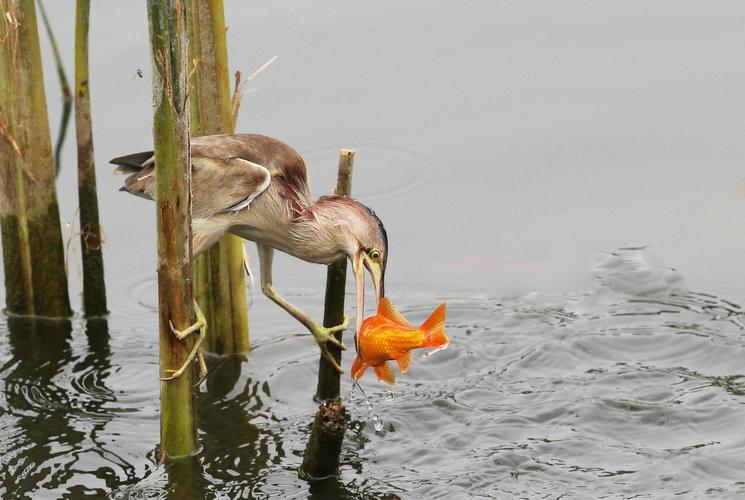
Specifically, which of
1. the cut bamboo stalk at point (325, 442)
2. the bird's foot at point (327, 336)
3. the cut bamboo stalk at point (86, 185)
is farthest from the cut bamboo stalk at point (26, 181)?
the cut bamboo stalk at point (325, 442)

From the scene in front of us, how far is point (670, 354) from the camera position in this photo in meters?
7.73

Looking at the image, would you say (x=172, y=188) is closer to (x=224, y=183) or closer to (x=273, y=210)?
(x=224, y=183)

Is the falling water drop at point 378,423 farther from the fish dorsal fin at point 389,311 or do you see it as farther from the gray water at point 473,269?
the fish dorsal fin at point 389,311

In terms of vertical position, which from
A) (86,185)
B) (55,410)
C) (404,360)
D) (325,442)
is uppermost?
(86,185)

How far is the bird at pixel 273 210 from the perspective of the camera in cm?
620

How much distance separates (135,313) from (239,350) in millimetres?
1136

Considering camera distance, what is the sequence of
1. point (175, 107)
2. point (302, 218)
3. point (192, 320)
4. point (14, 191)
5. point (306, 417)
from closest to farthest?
point (175, 107) → point (192, 320) → point (302, 218) → point (306, 417) → point (14, 191)

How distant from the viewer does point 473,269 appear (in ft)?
29.8

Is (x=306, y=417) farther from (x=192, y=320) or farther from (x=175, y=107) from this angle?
(x=175, y=107)

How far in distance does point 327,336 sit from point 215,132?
4.76 feet

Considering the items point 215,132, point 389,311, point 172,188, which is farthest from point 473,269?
point 172,188

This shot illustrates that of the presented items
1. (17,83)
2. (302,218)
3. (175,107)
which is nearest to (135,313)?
(17,83)

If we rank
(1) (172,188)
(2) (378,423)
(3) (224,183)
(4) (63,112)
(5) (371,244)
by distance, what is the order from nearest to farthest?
(1) (172,188) < (5) (371,244) < (3) (224,183) < (2) (378,423) < (4) (63,112)

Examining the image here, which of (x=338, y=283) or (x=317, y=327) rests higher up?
(x=338, y=283)
